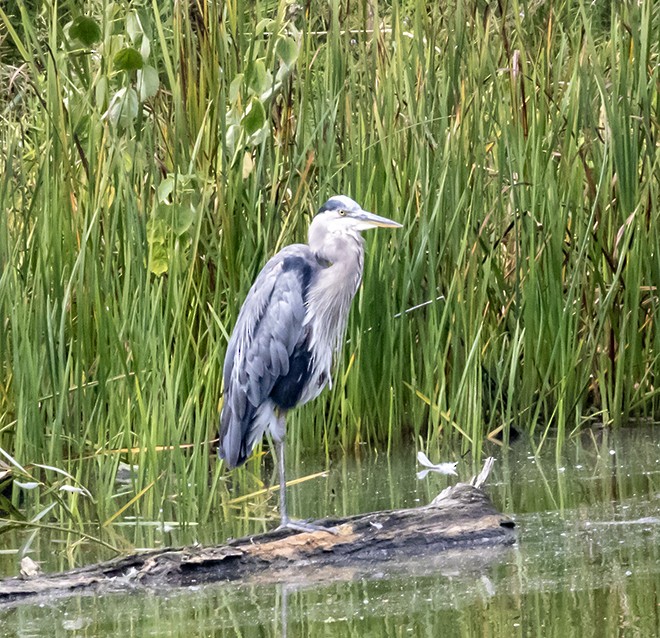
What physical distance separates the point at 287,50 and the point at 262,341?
1022 mm

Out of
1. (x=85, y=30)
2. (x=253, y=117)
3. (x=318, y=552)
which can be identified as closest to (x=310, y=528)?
(x=318, y=552)

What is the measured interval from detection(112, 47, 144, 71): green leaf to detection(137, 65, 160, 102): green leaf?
37mm

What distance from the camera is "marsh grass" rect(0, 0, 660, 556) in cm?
429

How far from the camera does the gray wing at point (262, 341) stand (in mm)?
4199

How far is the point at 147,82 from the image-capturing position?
176 inches

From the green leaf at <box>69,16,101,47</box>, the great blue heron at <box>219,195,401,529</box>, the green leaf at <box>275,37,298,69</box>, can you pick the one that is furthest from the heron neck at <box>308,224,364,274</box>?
the green leaf at <box>69,16,101,47</box>

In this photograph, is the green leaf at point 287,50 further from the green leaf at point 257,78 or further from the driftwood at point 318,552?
the driftwood at point 318,552

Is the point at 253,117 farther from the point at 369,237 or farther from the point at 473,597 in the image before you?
the point at 473,597

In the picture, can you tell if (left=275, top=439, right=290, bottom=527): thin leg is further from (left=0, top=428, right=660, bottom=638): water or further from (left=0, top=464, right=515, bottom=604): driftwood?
(left=0, top=428, right=660, bottom=638): water

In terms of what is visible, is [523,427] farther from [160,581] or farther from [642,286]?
[160,581]

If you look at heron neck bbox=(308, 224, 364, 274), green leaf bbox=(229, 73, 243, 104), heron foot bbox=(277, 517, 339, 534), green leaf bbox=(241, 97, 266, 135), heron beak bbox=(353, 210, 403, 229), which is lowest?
heron foot bbox=(277, 517, 339, 534)

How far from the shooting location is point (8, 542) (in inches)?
153

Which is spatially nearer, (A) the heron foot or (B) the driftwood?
(B) the driftwood

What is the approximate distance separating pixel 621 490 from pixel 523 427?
0.94 meters
